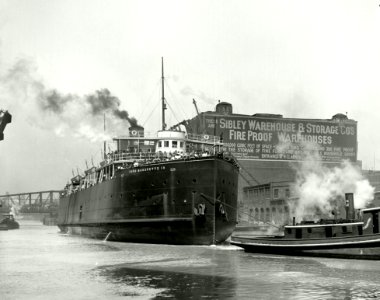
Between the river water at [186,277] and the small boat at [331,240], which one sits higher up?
the small boat at [331,240]

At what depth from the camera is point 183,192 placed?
34.2m

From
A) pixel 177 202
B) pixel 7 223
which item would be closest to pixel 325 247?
pixel 177 202

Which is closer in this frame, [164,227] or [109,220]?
[164,227]

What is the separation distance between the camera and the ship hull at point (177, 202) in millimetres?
33969

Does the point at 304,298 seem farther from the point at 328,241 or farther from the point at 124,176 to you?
the point at 124,176

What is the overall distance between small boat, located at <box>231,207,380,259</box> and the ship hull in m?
3.46

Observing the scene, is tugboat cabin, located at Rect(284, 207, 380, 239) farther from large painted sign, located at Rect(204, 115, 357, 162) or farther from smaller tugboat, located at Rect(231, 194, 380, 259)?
large painted sign, located at Rect(204, 115, 357, 162)

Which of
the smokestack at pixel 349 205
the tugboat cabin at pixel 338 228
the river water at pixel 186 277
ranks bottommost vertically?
the river water at pixel 186 277

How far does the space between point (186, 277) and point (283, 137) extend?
73932 millimetres

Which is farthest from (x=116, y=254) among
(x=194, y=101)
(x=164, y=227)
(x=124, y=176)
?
(x=194, y=101)

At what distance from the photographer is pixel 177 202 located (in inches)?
1346

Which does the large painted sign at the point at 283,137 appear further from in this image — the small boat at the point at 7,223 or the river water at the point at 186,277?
the river water at the point at 186,277

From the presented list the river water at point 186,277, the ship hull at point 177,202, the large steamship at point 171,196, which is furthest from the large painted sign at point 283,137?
the river water at point 186,277

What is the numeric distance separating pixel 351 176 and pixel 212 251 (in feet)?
183
